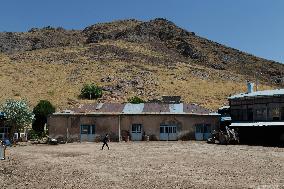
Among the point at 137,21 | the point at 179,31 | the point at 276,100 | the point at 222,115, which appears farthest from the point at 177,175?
the point at 137,21

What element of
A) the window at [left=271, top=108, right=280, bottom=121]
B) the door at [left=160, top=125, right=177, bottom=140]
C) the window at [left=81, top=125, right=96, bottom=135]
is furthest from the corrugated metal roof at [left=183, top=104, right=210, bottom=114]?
the window at [left=81, top=125, right=96, bottom=135]

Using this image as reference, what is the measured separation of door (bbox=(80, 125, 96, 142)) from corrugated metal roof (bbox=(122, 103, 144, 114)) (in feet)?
12.6

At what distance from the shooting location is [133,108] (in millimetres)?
45125

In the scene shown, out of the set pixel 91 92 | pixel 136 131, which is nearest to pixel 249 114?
pixel 136 131

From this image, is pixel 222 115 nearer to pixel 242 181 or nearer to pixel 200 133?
pixel 200 133

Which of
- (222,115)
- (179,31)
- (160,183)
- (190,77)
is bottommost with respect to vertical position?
(160,183)

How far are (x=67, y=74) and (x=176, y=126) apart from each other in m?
39.8

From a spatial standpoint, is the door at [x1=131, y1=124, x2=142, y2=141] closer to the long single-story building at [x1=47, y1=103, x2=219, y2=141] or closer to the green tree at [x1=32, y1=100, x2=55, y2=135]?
the long single-story building at [x1=47, y1=103, x2=219, y2=141]

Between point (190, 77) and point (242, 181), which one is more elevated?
point (190, 77)

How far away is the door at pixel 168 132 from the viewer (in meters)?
43.9

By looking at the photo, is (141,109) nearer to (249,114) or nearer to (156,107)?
(156,107)

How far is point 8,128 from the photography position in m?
45.8

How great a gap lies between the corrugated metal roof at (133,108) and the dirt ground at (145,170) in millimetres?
14890

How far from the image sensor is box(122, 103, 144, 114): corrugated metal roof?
1733 inches
